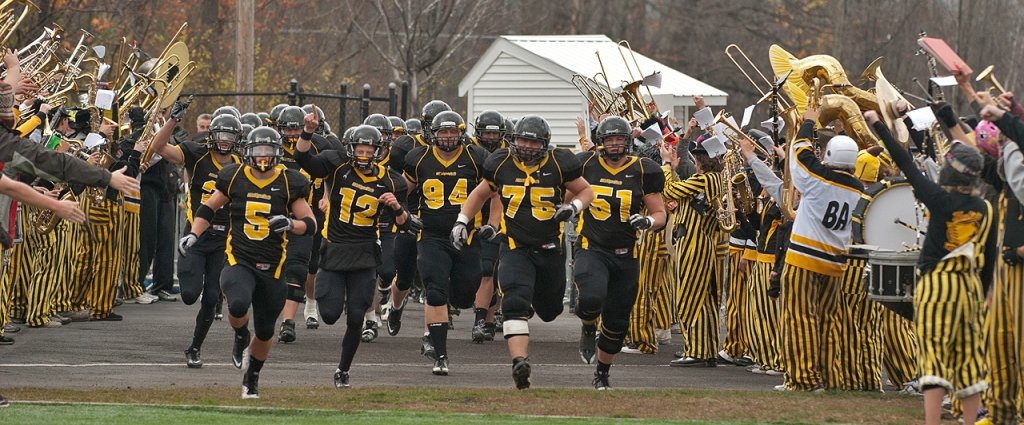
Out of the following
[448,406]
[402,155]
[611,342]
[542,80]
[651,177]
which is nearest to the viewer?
[448,406]

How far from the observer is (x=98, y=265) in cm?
1805

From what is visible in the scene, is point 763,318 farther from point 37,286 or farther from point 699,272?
point 37,286

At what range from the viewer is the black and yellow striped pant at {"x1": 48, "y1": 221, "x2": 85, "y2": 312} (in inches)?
666

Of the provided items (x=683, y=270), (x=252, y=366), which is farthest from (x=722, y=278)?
(x=252, y=366)

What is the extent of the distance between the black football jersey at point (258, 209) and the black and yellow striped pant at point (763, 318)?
13.3ft

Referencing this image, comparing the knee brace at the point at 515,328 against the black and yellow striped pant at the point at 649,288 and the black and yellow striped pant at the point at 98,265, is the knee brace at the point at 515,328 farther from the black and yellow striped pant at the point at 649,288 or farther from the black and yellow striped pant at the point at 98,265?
the black and yellow striped pant at the point at 98,265

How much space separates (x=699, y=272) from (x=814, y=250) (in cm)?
264

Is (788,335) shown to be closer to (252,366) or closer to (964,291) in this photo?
(964,291)

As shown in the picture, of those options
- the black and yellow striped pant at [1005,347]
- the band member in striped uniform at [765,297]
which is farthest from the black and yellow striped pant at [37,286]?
the black and yellow striped pant at [1005,347]

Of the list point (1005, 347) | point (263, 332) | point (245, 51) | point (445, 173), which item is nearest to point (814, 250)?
point (1005, 347)

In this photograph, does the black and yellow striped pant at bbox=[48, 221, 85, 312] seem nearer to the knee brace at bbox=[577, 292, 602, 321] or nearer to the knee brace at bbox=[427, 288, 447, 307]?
the knee brace at bbox=[427, 288, 447, 307]

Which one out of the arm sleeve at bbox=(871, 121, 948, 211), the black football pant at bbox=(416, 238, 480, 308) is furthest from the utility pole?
the arm sleeve at bbox=(871, 121, 948, 211)

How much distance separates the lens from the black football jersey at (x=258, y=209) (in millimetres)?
12406

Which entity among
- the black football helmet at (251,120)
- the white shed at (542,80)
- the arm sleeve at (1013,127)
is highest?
the white shed at (542,80)
